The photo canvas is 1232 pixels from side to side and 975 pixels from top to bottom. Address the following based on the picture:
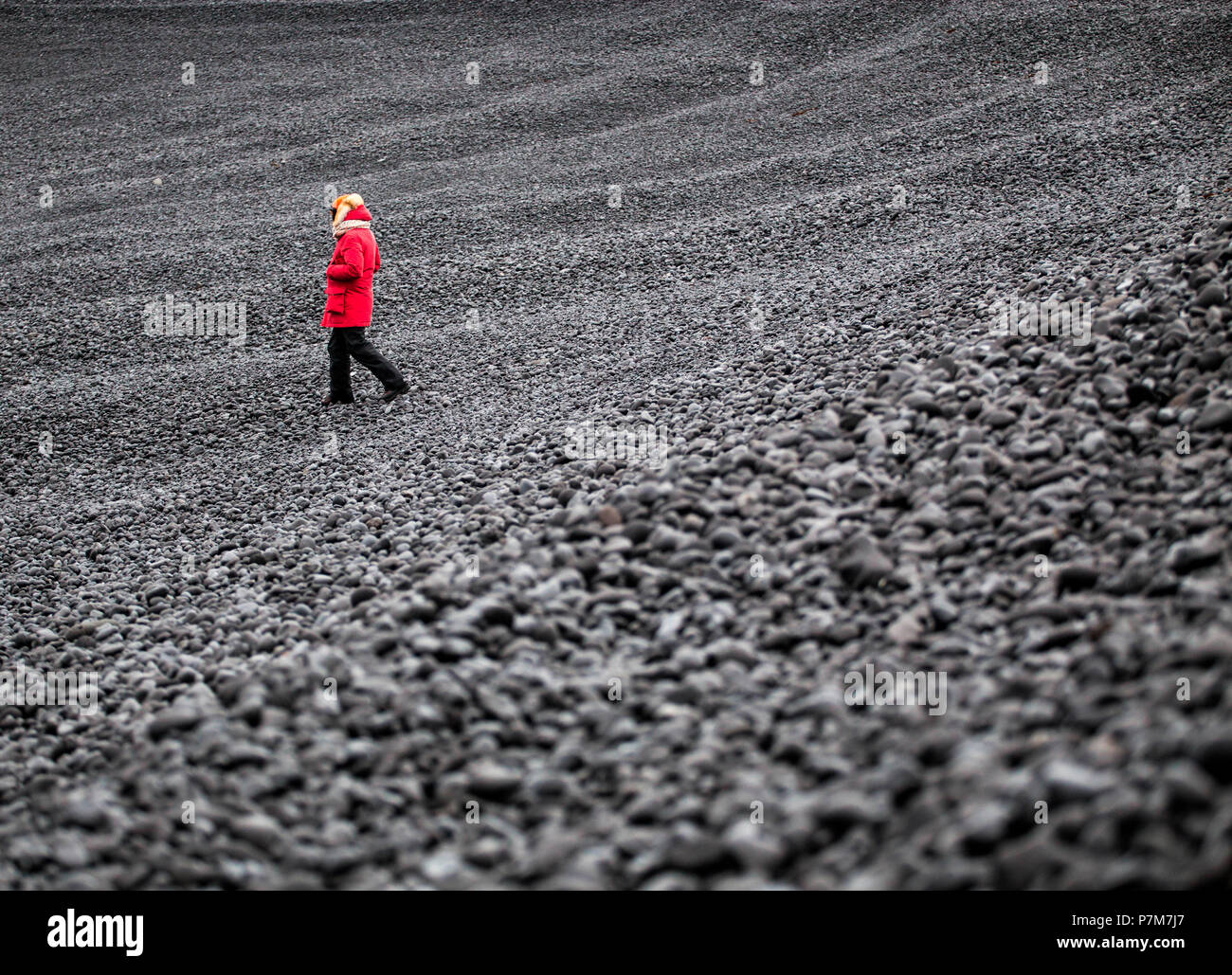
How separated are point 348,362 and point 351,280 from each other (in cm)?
103

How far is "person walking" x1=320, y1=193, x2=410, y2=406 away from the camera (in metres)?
9.67

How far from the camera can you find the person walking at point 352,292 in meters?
9.67

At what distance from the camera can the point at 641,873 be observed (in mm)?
2982

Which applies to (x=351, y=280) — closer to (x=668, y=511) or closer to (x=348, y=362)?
(x=348, y=362)

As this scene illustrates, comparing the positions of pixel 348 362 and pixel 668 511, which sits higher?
pixel 348 362

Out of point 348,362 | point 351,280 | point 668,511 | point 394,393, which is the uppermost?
point 351,280

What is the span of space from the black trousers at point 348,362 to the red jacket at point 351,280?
0.58ft

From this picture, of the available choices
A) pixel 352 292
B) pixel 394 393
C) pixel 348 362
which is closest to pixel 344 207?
pixel 352 292

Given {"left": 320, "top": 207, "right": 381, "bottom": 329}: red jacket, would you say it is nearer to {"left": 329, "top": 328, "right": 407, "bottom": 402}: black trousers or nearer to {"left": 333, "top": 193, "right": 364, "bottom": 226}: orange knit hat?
{"left": 333, "top": 193, "right": 364, "bottom": 226}: orange knit hat

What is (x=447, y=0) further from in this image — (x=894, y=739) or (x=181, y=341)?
(x=894, y=739)

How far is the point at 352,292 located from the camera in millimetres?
9742

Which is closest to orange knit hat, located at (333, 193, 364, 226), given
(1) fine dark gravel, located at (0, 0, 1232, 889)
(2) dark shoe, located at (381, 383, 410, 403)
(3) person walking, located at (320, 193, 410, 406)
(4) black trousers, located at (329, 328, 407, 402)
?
(3) person walking, located at (320, 193, 410, 406)

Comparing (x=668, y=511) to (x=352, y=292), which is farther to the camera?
(x=352, y=292)

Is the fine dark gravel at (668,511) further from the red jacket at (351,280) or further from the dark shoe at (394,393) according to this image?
the red jacket at (351,280)
